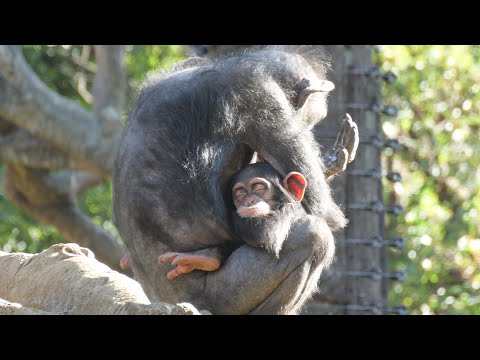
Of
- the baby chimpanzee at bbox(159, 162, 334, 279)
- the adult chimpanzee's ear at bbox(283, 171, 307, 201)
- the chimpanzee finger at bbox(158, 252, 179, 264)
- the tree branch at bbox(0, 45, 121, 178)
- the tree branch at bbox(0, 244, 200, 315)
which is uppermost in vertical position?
the tree branch at bbox(0, 45, 121, 178)

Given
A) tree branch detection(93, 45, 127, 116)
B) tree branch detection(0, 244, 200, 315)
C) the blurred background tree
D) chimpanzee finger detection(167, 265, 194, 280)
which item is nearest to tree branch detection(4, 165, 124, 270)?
tree branch detection(93, 45, 127, 116)

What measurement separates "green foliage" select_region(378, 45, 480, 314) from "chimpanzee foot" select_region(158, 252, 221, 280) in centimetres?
758

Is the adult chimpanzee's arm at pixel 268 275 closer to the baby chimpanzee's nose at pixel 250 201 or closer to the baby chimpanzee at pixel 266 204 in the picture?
the baby chimpanzee at pixel 266 204

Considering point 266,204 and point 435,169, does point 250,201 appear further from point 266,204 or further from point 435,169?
point 435,169

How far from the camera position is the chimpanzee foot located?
14.7 ft

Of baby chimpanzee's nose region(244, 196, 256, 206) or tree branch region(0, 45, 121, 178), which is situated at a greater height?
tree branch region(0, 45, 121, 178)

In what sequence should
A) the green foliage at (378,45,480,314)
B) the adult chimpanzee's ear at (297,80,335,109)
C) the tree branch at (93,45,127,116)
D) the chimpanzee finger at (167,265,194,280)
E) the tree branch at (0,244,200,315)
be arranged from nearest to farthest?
the tree branch at (0,244,200,315) < the chimpanzee finger at (167,265,194,280) < the adult chimpanzee's ear at (297,80,335,109) < the tree branch at (93,45,127,116) < the green foliage at (378,45,480,314)

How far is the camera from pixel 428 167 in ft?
41.7

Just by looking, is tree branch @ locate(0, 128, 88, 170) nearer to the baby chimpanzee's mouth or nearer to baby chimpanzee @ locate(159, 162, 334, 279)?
baby chimpanzee @ locate(159, 162, 334, 279)

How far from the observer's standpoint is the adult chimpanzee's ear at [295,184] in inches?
179

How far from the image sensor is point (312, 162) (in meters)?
4.69

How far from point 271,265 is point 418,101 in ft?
28.3

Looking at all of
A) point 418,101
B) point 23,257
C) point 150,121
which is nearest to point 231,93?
point 150,121

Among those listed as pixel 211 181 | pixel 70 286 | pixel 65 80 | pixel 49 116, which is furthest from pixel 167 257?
pixel 65 80
